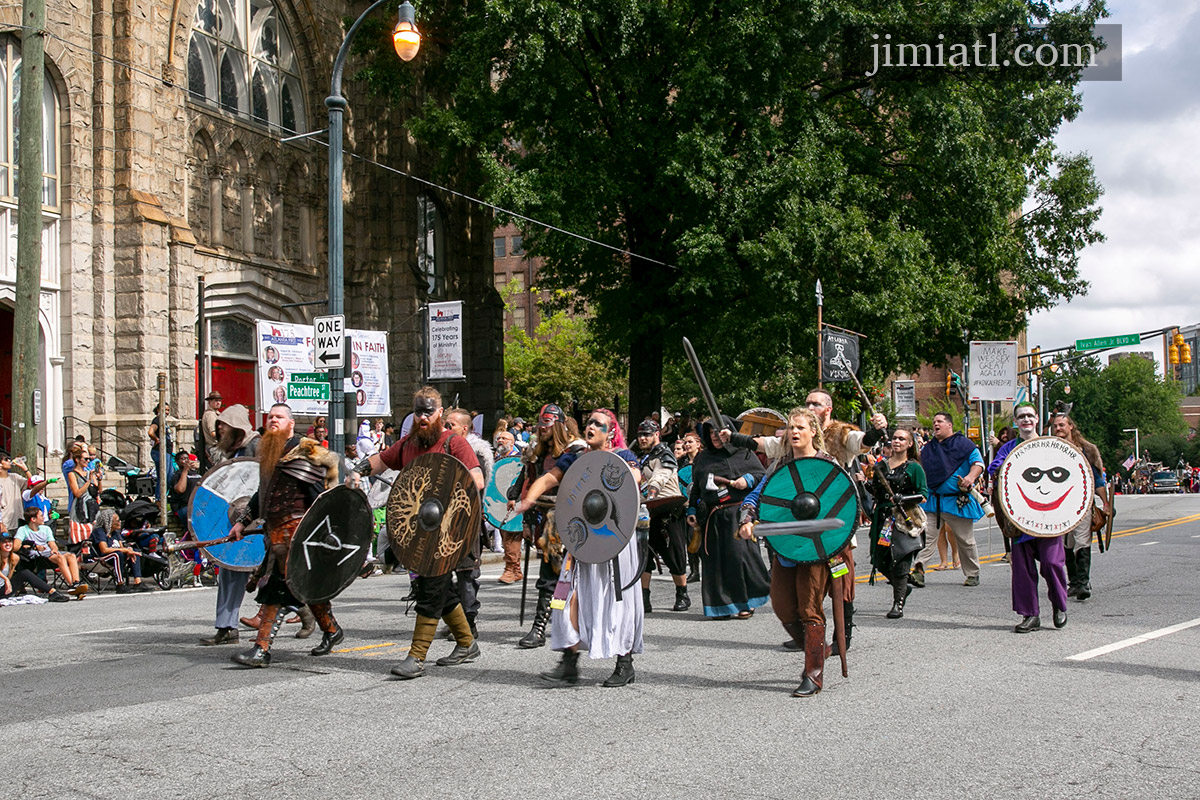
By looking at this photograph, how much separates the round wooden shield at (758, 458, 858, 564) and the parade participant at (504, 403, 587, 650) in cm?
198

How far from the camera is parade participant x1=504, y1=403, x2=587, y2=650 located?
8680 mm

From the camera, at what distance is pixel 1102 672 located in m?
7.40

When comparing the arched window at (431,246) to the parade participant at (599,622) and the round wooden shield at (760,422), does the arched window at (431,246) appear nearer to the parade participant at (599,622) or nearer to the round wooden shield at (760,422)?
the round wooden shield at (760,422)

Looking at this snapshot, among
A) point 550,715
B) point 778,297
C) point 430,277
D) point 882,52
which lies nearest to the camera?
point 550,715

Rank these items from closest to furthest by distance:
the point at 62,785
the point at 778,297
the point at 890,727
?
the point at 62,785 < the point at 890,727 < the point at 778,297

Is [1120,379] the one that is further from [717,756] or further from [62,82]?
[717,756]

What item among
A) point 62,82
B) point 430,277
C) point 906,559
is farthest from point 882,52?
point 906,559

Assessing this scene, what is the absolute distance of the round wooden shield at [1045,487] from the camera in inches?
360

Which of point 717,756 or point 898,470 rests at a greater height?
point 898,470

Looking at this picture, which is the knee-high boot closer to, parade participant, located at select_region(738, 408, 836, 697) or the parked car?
parade participant, located at select_region(738, 408, 836, 697)

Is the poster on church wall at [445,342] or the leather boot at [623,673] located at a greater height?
the poster on church wall at [445,342]

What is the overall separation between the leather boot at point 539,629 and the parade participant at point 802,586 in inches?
88.9

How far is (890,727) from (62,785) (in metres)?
3.88

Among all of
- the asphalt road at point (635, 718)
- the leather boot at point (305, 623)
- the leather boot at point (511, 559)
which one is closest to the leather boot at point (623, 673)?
the asphalt road at point (635, 718)
